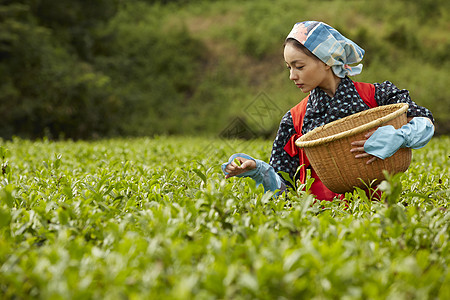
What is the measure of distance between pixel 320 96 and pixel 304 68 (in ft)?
0.79

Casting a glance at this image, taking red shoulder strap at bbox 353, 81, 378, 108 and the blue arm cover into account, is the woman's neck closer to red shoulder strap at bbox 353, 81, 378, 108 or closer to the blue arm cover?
red shoulder strap at bbox 353, 81, 378, 108

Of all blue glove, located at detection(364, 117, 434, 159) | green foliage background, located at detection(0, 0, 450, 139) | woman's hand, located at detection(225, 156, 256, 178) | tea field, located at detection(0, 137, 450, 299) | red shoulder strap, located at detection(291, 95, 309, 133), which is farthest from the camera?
green foliage background, located at detection(0, 0, 450, 139)

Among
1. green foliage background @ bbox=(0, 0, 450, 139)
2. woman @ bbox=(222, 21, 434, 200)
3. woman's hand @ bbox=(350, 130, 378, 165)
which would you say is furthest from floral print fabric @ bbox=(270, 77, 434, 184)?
green foliage background @ bbox=(0, 0, 450, 139)

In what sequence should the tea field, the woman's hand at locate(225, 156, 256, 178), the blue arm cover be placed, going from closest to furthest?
the tea field → the woman's hand at locate(225, 156, 256, 178) → the blue arm cover

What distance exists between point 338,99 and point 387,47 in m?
16.9

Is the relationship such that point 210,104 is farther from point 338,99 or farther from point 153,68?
point 338,99

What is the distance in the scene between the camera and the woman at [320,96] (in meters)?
2.39

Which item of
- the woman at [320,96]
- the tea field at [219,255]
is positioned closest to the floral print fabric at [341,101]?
the woman at [320,96]

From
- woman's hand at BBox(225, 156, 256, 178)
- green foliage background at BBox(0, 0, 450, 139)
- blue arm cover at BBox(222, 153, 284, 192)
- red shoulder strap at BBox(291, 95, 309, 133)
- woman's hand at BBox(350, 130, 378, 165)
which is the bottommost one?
green foliage background at BBox(0, 0, 450, 139)

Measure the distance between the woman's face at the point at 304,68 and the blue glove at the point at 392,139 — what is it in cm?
59

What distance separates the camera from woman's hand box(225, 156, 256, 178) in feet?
7.67

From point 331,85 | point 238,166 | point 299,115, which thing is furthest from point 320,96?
point 238,166

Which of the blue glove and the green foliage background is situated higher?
the blue glove

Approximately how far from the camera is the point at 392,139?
205cm
